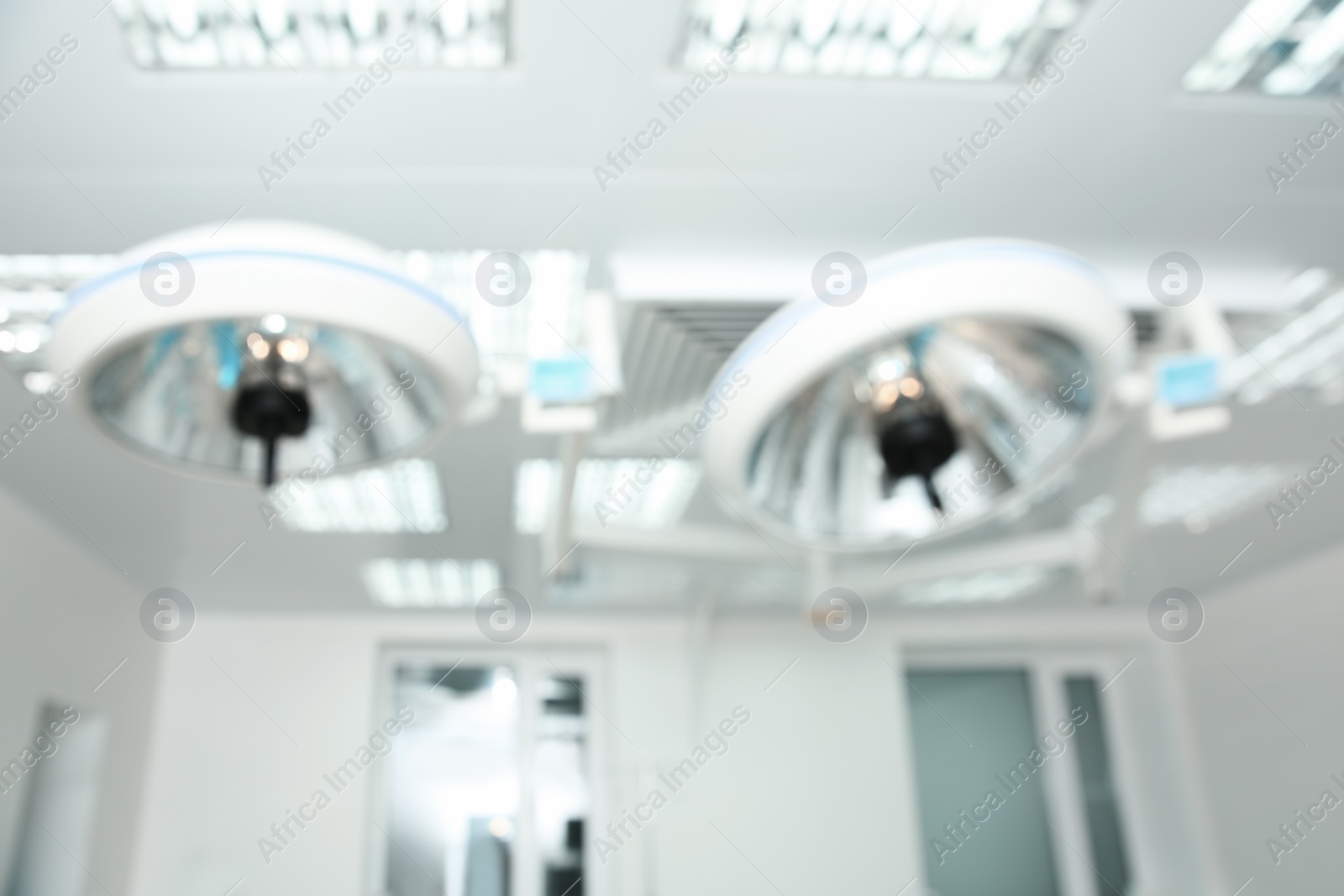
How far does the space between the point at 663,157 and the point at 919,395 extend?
26.6 inches

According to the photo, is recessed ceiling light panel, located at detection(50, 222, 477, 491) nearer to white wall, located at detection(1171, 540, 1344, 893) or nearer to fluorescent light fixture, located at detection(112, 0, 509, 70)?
fluorescent light fixture, located at detection(112, 0, 509, 70)

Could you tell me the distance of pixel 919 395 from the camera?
1199 millimetres

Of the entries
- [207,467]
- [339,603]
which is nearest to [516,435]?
[207,467]

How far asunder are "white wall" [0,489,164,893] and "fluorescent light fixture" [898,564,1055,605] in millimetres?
3138

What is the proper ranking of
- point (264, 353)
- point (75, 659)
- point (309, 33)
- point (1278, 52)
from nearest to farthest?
1. point (264, 353)
2. point (309, 33)
3. point (1278, 52)
4. point (75, 659)

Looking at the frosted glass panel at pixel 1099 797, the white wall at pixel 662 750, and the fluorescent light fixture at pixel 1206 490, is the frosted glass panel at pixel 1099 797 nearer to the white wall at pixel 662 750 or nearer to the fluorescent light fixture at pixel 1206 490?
the white wall at pixel 662 750

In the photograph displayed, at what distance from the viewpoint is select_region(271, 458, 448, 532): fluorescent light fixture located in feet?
9.27

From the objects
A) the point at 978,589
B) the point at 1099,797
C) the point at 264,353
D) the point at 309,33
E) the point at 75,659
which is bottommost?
the point at 1099,797

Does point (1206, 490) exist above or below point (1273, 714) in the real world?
above

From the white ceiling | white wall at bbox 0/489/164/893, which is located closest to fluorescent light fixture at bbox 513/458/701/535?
the white ceiling

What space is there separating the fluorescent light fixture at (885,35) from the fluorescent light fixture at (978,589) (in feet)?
9.22

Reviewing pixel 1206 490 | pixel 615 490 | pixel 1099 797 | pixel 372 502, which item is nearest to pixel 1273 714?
pixel 1099 797

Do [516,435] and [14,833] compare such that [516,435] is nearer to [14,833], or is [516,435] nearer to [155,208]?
[155,208]

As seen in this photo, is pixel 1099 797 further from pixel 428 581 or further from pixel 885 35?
pixel 885 35
